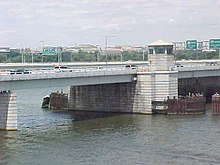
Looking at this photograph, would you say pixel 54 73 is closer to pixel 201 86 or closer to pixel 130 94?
pixel 130 94

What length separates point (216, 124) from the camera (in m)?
67.6

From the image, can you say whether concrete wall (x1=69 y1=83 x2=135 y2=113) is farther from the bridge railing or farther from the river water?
the bridge railing

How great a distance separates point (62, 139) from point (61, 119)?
18.0m

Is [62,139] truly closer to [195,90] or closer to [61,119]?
[61,119]

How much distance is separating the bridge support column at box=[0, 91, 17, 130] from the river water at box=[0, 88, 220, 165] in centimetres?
130

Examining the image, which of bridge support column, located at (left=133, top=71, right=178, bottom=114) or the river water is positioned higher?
bridge support column, located at (left=133, top=71, right=178, bottom=114)

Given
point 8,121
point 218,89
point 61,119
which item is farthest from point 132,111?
point 218,89

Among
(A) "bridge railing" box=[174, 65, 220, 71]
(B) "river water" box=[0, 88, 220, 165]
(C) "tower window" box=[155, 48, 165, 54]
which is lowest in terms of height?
(B) "river water" box=[0, 88, 220, 165]

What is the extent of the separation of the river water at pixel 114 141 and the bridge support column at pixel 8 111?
130cm

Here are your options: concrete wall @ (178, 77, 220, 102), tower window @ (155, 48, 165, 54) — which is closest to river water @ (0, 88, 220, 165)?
tower window @ (155, 48, 165, 54)

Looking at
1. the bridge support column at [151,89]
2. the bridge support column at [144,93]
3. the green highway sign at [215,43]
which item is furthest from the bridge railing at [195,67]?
the green highway sign at [215,43]

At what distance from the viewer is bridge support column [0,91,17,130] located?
6091 centimetres

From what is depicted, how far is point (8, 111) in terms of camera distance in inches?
2395

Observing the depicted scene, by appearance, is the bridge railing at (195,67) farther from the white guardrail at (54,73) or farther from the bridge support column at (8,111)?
the bridge support column at (8,111)
